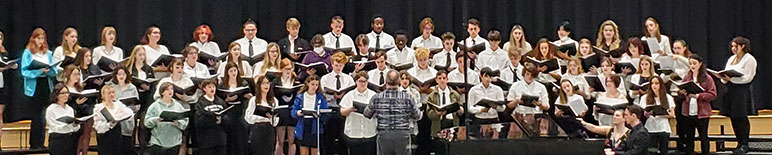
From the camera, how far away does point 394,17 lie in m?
12.2

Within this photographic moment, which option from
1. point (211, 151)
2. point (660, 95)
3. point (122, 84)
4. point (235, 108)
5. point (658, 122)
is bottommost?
point (211, 151)

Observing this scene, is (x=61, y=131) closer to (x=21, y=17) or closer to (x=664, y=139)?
(x=21, y=17)

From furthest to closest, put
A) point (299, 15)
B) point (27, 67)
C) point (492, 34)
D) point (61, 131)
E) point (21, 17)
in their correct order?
1. point (299, 15)
2. point (21, 17)
3. point (492, 34)
4. point (27, 67)
5. point (61, 131)

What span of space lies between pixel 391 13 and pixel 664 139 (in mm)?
4500

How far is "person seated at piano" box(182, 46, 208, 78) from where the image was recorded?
9.04 meters

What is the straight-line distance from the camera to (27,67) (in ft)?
30.0

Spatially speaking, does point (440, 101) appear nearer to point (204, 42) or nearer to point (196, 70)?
point (196, 70)

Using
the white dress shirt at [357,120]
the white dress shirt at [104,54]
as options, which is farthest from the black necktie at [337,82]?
the white dress shirt at [104,54]

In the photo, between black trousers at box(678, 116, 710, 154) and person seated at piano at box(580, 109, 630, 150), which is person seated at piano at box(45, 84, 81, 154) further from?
black trousers at box(678, 116, 710, 154)

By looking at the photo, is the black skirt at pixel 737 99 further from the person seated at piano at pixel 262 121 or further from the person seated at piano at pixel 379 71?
the person seated at piano at pixel 262 121

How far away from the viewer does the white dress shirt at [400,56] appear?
31.9 feet

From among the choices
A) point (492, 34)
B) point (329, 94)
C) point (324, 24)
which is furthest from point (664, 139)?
point (324, 24)

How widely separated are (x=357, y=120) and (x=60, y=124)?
2576mm

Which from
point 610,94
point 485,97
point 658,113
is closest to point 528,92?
point 485,97
